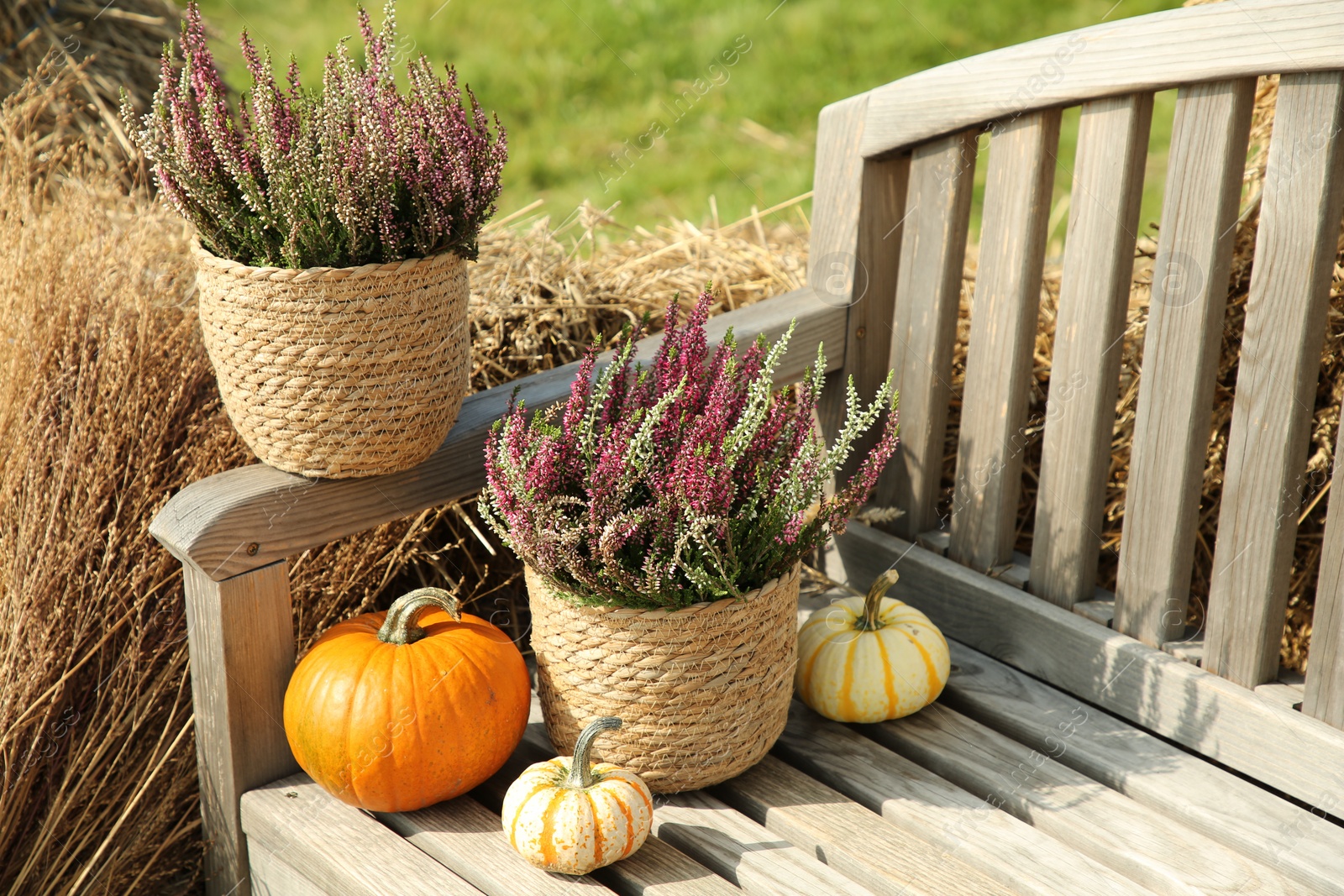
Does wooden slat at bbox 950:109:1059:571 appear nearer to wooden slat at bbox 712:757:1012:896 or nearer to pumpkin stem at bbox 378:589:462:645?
wooden slat at bbox 712:757:1012:896

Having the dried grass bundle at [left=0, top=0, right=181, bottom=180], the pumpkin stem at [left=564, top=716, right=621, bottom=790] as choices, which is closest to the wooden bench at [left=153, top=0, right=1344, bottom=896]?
the pumpkin stem at [left=564, top=716, right=621, bottom=790]

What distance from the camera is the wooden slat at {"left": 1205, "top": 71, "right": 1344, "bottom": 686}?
144 centimetres

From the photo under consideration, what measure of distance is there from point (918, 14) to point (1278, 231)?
3.80 metres

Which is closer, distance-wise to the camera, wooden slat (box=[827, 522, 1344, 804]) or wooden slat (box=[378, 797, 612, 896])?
wooden slat (box=[378, 797, 612, 896])

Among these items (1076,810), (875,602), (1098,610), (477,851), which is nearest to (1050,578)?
(1098,610)

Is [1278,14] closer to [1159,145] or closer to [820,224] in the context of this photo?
[820,224]

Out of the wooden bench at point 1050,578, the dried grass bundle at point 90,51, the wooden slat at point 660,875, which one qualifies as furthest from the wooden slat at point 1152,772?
the dried grass bundle at point 90,51

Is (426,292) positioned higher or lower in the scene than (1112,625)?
higher

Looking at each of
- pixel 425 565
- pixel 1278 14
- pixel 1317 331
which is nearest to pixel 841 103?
pixel 1278 14

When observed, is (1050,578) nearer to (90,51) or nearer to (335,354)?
(335,354)

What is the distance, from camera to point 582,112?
506 centimetres

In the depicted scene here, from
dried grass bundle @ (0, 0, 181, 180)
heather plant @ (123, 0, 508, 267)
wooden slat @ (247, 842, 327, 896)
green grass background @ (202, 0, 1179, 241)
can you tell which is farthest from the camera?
green grass background @ (202, 0, 1179, 241)

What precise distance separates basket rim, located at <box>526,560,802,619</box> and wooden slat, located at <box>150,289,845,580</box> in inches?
8.9

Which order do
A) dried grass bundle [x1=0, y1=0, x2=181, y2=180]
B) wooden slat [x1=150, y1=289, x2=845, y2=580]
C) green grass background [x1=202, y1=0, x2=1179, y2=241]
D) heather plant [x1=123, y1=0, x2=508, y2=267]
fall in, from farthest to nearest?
green grass background [x1=202, y1=0, x2=1179, y2=241], dried grass bundle [x1=0, y1=0, x2=181, y2=180], wooden slat [x1=150, y1=289, x2=845, y2=580], heather plant [x1=123, y1=0, x2=508, y2=267]
